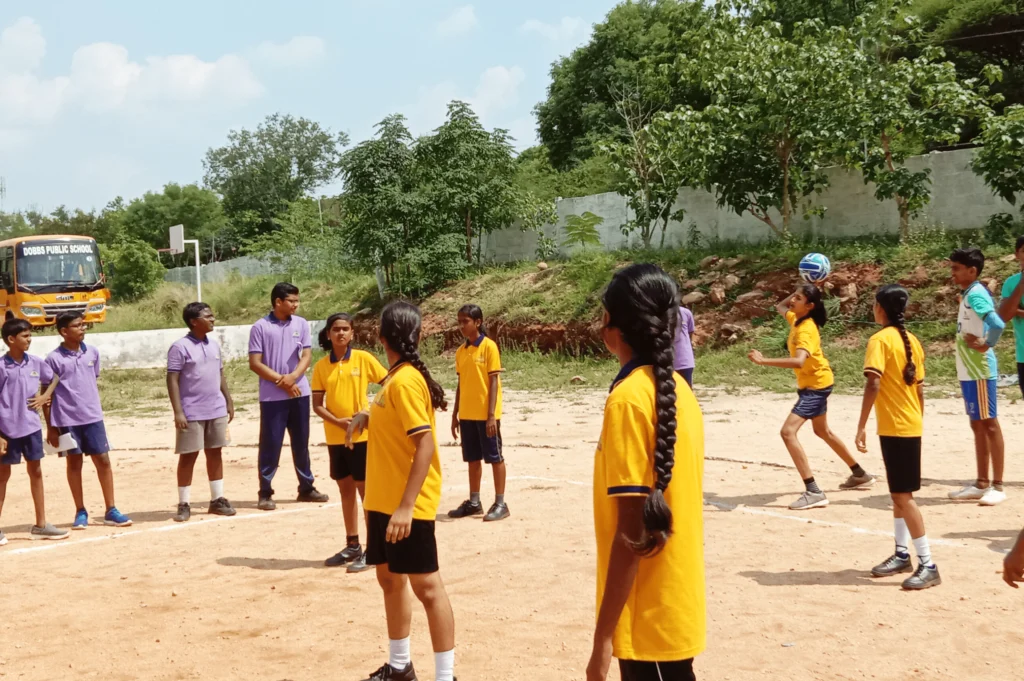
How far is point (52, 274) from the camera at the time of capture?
31.1 metres

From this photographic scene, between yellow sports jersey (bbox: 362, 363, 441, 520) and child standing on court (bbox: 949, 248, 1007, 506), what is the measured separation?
5295 mm

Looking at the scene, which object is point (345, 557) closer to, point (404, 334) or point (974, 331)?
point (404, 334)

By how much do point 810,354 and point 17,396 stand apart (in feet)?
21.8

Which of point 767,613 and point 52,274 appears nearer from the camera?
point 767,613

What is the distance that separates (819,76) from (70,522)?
16.4m

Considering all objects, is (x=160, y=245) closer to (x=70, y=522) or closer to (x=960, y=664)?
(x=70, y=522)

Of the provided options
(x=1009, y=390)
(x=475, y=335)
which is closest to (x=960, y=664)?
(x=475, y=335)

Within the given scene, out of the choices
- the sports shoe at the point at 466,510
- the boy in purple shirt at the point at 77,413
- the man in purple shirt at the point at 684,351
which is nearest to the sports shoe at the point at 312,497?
the boy in purple shirt at the point at 77,413

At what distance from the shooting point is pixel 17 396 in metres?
8.28

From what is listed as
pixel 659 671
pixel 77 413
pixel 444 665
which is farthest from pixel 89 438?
pixel 659 671

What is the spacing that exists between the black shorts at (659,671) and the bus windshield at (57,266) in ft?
104

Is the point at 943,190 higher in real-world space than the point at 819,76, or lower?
lower

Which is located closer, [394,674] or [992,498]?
[394,674]

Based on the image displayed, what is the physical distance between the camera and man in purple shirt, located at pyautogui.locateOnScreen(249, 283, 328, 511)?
9.05 metres
